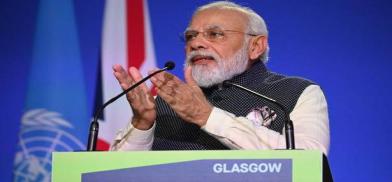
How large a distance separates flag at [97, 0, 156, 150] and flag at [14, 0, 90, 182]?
0.36 ft

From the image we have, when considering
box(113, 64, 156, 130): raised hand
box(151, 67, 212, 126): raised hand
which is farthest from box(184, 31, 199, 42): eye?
box(151, 67, 212, 126): raised hand

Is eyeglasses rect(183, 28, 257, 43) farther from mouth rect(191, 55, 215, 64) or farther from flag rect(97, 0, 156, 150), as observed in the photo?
flag rect(97, 0, 156, 150)

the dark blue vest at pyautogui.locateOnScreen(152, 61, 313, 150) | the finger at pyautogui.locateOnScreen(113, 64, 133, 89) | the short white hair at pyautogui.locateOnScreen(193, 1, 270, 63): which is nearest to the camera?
the finger at pyautogui.locateOnScreen(113, 64, 133, 89)

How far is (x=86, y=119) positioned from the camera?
9.66 feet

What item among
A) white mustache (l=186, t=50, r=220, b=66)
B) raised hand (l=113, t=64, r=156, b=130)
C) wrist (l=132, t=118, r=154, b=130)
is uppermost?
white mustache (l=186, t=50, r=220, b=66)

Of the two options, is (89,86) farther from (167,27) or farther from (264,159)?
(264,159)

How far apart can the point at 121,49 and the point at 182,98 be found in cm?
137

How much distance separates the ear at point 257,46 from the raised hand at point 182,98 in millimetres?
522

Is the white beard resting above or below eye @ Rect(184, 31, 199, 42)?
below

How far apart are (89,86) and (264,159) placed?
71.8 inches

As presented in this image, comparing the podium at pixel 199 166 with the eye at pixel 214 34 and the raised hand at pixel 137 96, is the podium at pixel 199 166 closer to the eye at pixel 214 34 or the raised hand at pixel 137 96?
the raised hand at pixel 137 96

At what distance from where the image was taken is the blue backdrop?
268cm

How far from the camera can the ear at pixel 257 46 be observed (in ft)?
7.02

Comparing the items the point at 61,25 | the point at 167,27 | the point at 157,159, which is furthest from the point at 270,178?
the point at 61,25
